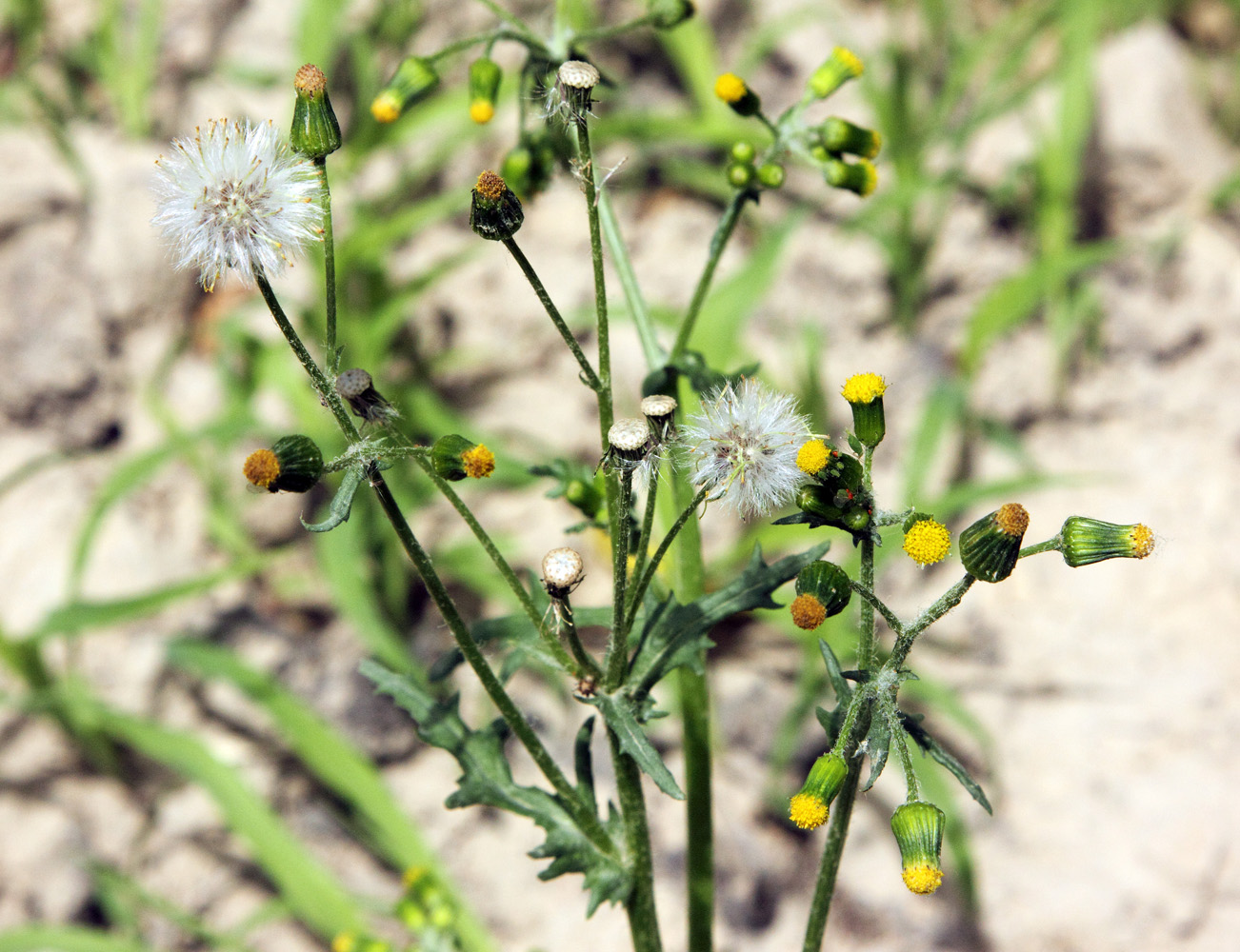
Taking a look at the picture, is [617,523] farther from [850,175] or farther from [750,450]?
[850,175]

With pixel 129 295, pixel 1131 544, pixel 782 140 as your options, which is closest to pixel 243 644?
pixel 129 295

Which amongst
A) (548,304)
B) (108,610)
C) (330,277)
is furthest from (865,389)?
(108,610)

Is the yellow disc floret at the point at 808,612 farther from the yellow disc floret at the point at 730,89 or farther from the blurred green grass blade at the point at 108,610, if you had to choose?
the blurred green grass blade at the point at 108,610

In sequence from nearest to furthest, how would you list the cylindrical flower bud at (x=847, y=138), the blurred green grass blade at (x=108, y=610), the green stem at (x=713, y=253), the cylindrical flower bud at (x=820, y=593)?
1. the cylindrical flower bud at (x=820, y=593)
2. the green stem at (x=713, y=253)
3. the cylindrical flower bud at (x=847, y=138)
4. the blurred green grass blade at (x=108, y=610)

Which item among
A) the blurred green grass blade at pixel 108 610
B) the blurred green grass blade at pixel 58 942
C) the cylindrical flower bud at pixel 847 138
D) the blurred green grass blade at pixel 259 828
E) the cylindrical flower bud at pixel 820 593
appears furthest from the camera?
the blurred green grass blade at pixel 108 610

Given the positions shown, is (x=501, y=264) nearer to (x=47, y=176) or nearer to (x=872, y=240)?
(x=872, y=240)

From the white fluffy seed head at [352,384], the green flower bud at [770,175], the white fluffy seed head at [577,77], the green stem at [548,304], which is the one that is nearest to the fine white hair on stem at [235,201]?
the white fluffy seed head at [352,384]
